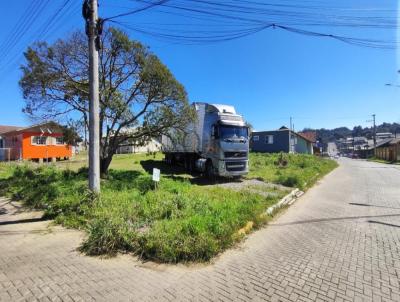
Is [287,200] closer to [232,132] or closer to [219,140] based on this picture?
[219,140]

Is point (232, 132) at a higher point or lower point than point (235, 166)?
higher

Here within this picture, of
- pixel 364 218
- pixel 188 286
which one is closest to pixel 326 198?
pixel 364 218

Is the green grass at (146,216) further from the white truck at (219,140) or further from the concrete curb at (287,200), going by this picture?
the white truck at (219,140)

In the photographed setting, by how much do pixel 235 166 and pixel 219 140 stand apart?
181cm

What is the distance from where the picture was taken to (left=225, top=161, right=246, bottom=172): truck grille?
1554cm

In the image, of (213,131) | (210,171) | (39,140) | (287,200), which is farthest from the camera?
(39,140)

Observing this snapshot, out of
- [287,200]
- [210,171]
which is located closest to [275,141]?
[210,171]

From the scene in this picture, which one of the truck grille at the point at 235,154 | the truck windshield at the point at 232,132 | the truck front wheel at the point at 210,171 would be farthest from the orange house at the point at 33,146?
the truck grille at the point at 235,154

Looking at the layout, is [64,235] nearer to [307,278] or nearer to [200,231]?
[200,231]

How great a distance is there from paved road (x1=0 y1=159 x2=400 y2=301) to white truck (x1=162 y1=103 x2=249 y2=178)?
813 cm

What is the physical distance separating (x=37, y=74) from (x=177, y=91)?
5.85 meters

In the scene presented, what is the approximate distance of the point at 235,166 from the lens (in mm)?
15844

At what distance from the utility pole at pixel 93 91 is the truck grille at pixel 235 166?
825 centimetres

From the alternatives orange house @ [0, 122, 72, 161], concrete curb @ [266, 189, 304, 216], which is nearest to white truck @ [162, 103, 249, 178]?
concrete curb @ [266, 189, 304, 216]
